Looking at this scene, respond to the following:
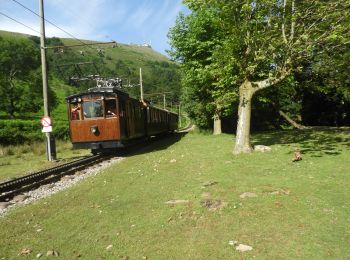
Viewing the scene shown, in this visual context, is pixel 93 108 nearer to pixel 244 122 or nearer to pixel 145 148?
pixel 145 148

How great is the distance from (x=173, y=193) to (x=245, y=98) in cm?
723

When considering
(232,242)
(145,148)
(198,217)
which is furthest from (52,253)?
(145,148)

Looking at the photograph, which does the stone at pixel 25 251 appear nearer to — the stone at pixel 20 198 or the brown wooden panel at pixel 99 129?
the stone at pixel 20 198

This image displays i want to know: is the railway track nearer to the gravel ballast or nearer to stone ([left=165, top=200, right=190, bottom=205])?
the gravel ballast

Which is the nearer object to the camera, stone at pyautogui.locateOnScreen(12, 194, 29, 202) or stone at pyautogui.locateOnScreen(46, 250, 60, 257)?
stone at pyautogui.locateOnScreen(46, 250, 60, 257)

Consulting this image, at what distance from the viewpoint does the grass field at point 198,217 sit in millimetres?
5613

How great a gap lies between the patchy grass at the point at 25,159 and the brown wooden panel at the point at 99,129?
1598 mm

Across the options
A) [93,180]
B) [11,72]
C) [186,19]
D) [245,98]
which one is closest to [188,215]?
[93,180]

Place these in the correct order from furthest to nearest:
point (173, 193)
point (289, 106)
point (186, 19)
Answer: point (289, 106)
point (186, 19)
point (173, 193)

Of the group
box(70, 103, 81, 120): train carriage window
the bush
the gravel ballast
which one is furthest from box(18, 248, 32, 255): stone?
the bush

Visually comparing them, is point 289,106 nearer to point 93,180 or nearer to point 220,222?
point 93,180

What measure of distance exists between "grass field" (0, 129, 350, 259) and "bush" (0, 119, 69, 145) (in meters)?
20.6

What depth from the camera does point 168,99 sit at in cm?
11006

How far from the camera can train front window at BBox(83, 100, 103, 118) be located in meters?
18.9
